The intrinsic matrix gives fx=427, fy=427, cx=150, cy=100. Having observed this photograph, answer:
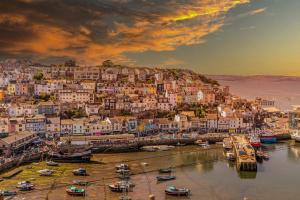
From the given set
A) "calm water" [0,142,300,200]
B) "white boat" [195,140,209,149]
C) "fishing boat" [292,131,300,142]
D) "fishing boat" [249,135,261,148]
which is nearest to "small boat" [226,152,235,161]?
"calm water" [0,142,300,200]

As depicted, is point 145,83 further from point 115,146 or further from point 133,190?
point 133,190

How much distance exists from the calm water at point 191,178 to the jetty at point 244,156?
1.36 ft

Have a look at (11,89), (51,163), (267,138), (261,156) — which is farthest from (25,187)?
(11,89)

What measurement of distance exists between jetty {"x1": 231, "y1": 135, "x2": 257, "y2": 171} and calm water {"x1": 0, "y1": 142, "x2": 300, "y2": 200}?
0.42 metres

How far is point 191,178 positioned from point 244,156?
10.9 ft

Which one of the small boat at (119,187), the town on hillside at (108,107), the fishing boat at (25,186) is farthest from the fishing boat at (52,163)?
the small boat at (119,187)

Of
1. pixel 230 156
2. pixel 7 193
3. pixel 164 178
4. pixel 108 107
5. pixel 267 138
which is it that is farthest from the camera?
pixel 108 107

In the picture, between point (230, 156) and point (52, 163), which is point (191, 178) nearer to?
point (230, 156)

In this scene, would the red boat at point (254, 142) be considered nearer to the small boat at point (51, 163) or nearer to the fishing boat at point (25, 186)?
the small boat at point (51, 163)

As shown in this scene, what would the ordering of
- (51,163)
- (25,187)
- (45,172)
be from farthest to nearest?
(51,163) < (45,172) < (25,187)

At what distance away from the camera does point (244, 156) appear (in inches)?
722

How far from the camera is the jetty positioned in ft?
57.7

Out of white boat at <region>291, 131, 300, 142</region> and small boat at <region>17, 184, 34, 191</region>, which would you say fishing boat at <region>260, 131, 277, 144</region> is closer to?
white boat at <region>291, 131, 300, 142</region>

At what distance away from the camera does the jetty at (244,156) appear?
17594 mm
